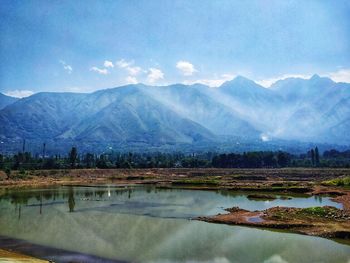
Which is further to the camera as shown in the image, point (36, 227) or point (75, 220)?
point (75, 220)

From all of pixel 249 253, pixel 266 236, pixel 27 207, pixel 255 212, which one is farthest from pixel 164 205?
pixel 249 253

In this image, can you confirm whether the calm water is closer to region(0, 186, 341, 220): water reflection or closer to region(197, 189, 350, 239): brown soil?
region(0, 186, 341, 220): water reflection

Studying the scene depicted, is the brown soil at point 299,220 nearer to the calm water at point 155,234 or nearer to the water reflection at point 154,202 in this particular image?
the calm water at point 155,234

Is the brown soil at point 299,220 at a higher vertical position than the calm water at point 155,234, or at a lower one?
higher

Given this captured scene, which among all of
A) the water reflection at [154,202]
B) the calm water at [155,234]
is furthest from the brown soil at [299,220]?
the water reflection at [154,202]

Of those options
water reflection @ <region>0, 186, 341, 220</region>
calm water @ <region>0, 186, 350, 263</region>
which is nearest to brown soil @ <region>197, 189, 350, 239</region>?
calm water @ <region>0, 186, 350, 263</region>

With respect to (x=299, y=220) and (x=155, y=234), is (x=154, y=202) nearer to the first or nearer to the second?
(x=155, y=234)

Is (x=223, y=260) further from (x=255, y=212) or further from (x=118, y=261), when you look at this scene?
(x=255, y=212)

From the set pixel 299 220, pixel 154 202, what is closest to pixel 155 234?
pixel 299 220
